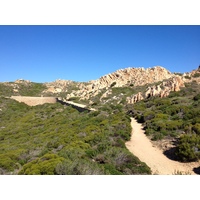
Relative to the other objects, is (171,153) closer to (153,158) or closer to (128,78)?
(153,158)

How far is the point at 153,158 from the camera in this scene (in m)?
9.73

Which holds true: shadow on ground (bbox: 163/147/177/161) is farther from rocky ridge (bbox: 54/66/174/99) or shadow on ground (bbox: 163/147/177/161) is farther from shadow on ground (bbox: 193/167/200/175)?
rocky ridge (bbox: 54/66/174/99)

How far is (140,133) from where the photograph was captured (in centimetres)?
1398

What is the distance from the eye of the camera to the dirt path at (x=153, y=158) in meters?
8.49

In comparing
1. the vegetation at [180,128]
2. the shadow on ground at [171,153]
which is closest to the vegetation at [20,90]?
the vegetation at [180,128]

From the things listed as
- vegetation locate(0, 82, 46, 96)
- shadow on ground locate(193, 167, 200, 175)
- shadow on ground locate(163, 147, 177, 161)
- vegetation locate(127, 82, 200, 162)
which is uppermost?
vegetation locate(0, 82, 46, 96)

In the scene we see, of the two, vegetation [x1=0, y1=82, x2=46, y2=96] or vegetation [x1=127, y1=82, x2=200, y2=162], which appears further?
vegetation [x1=0, y1=82, x2=46, y2=96]

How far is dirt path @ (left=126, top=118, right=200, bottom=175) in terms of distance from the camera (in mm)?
8492

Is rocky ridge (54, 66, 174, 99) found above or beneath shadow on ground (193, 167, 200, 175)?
above

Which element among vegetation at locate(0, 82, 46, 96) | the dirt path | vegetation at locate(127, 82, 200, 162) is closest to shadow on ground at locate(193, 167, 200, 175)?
the dirt path

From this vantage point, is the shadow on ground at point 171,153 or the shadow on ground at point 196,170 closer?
the shadow on ground at point 196,170

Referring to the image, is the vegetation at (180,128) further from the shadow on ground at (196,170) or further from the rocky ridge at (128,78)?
the rocky ridge at (128,78)
